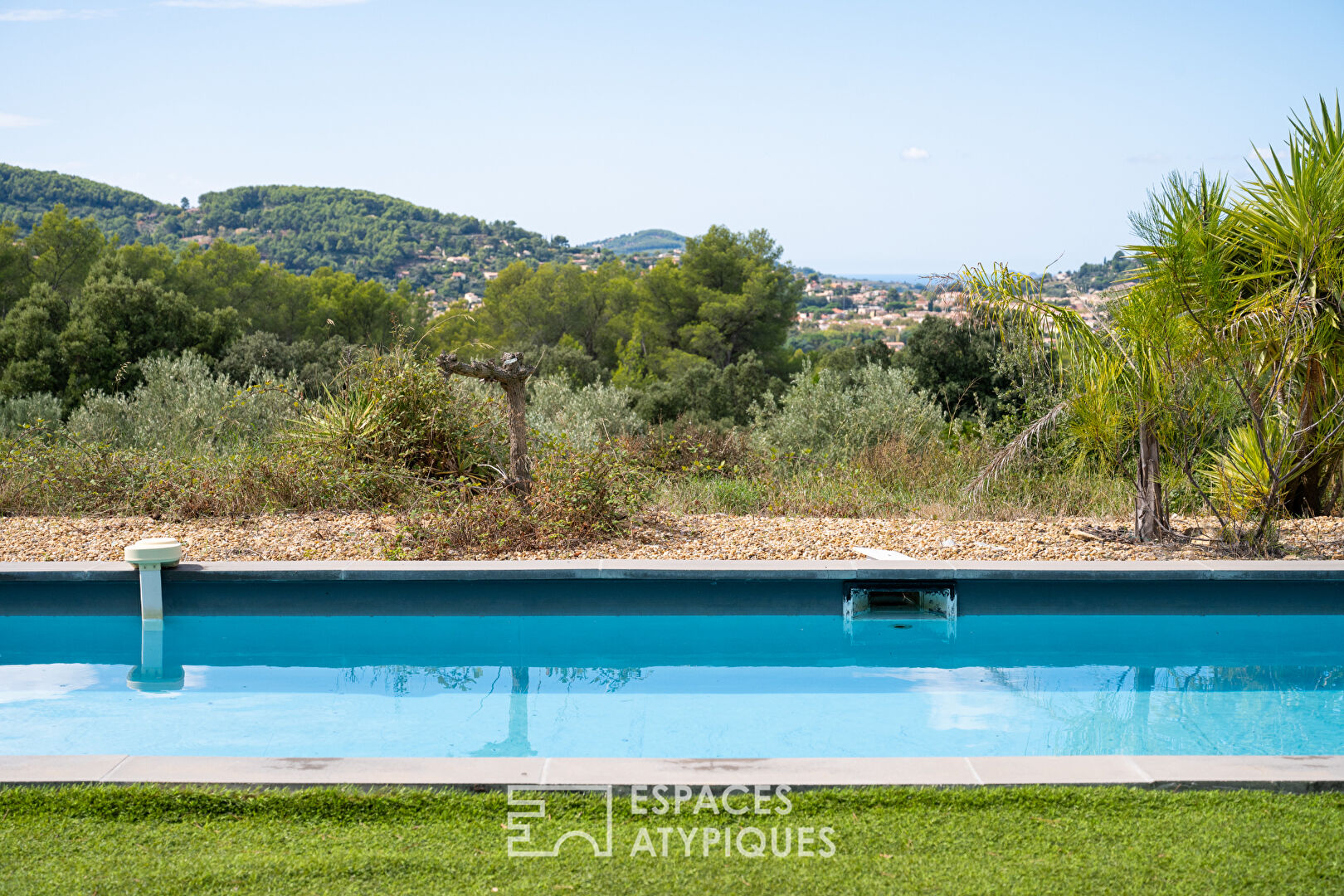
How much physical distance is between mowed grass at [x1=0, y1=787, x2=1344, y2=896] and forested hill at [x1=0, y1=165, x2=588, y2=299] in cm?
3676

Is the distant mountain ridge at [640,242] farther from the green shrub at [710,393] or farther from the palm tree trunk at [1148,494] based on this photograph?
the palm tree trunk at [1148,494]

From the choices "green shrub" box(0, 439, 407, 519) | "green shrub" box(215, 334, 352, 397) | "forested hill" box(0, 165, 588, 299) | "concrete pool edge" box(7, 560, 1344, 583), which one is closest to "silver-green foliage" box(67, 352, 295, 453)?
"green shrub" box(0, 439, 407, 519)

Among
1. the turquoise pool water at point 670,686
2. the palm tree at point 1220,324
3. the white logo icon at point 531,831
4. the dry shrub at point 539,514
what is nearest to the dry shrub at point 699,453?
the dry shrub at point 539,514

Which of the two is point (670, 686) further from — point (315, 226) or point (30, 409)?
point (315, 226)

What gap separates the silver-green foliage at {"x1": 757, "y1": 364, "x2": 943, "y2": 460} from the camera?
9.87 metres

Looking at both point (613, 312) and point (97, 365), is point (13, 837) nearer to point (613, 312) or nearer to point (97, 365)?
point (97, 365)

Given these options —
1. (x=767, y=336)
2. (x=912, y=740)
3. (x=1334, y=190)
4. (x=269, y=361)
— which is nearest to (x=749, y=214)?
(x=767, y=336)

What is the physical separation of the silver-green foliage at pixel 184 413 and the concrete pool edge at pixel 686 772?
6006 millimetres

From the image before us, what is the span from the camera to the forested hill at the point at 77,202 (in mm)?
32250

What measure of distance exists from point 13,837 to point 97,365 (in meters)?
15.9

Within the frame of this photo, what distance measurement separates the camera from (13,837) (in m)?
2.59

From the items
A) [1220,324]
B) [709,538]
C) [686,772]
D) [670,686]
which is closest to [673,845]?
[686,772]

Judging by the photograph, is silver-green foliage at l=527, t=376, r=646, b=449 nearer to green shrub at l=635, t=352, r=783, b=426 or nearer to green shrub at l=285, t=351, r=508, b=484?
green shrub at l=285, t=351, r=508, b=484

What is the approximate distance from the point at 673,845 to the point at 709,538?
4056 millimetres
